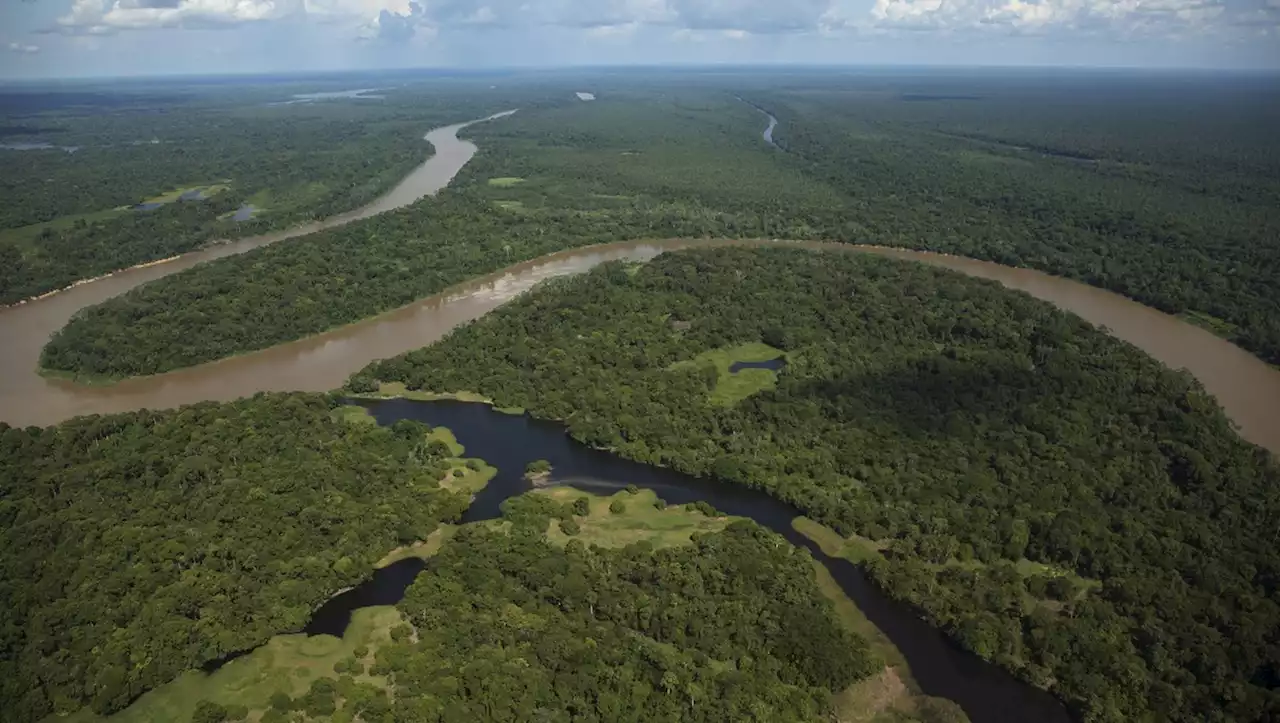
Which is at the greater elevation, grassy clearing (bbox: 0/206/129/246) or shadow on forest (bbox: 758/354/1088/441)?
grassy clearing (bbox: 0/206/129/246)

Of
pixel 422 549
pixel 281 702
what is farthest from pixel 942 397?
pixel 281 702

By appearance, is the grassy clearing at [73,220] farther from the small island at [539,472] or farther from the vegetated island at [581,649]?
the vegetated island at [581,649]

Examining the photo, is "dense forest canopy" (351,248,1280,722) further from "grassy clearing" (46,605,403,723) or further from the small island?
"grassy clearing" (46,605,403,723)

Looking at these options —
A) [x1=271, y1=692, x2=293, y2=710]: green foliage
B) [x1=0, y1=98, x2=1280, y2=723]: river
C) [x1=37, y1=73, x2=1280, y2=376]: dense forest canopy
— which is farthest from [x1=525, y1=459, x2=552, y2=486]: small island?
[x1=37, y1=73, x2=1280, y2=376]: dense forest canopy

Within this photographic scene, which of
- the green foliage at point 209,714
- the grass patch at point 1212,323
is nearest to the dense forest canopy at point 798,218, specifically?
the grass patch at point 1212,323

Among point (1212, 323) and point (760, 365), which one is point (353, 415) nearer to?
point (760, 365)

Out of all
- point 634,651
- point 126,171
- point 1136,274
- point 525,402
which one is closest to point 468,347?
point 525,402
